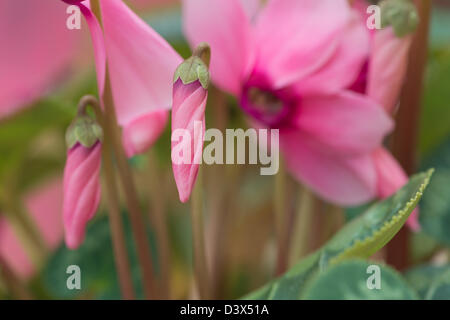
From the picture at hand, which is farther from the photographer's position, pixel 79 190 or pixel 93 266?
pixel 93 266

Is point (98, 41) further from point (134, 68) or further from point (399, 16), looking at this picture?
point (399, 16)

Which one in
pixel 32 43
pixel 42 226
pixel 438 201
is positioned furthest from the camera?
pixel 32 43

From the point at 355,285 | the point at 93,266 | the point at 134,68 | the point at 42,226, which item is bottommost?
the point at 42,226

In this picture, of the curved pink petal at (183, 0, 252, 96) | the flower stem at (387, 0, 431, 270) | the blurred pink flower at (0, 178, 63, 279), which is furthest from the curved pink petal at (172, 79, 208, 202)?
the blurred pink flower at (0, 178, 63, 279)

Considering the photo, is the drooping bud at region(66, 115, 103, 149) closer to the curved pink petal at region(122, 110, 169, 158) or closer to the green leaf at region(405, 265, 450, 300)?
the curved pink petal at region(122, 110, 169, 158)

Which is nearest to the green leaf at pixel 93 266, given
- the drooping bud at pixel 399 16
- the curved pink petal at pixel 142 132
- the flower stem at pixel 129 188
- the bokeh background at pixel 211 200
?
the bokeh background at pixel 211 200

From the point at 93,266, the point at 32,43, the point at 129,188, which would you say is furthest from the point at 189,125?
the point at 32,43
